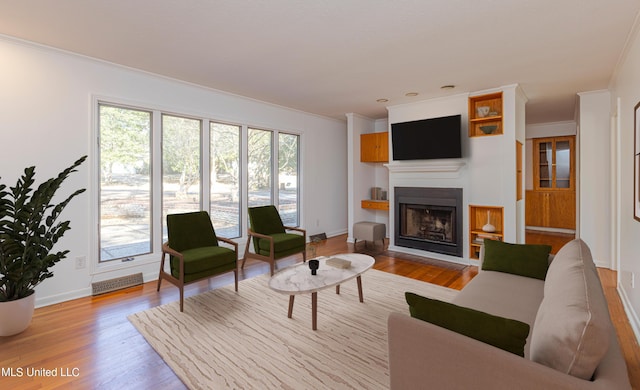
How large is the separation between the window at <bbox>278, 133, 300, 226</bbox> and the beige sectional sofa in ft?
14.9

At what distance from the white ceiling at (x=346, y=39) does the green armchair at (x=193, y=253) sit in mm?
1827

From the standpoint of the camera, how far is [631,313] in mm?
2738

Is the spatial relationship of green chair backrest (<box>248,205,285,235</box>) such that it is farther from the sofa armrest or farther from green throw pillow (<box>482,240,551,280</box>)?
the sofa armrest

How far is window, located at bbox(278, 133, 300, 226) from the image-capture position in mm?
5734

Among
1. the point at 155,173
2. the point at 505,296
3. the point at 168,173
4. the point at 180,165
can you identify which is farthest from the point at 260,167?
the point at 505,296

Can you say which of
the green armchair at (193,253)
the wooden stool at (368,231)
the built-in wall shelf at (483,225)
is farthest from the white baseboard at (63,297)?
the built-in wall shelf at (483,225)

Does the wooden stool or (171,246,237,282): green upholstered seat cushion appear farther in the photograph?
the wooden stool

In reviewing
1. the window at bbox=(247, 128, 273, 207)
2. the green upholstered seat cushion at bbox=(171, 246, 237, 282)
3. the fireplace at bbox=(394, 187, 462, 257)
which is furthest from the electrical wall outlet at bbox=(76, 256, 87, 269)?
the fireplace at bbox=(394, 187, 462, 257)

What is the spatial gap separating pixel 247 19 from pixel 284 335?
259 centimetres

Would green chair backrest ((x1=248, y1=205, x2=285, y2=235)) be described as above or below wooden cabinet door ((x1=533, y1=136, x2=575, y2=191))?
below

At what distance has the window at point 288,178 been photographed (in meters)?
5.73

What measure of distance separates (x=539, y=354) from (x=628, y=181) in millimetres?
2829

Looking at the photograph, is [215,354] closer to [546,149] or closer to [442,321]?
[442,321]

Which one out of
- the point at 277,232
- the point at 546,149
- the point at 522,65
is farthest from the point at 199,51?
the point at 546,149
